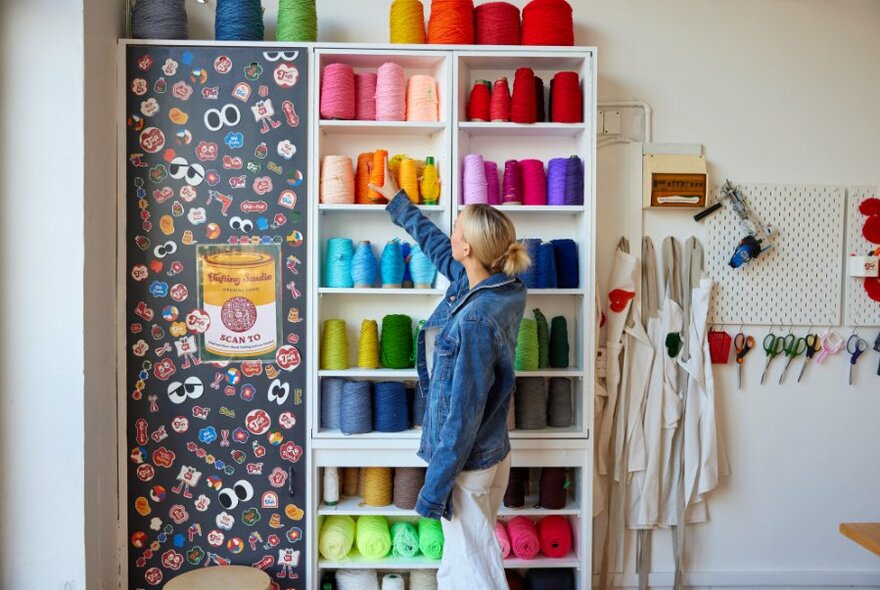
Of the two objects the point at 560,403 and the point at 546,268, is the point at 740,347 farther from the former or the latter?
the point at 546,268

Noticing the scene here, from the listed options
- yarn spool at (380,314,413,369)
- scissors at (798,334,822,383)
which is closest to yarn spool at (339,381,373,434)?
yarn spool at (380,314,413,369)

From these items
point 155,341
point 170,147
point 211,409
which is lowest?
point 211,409

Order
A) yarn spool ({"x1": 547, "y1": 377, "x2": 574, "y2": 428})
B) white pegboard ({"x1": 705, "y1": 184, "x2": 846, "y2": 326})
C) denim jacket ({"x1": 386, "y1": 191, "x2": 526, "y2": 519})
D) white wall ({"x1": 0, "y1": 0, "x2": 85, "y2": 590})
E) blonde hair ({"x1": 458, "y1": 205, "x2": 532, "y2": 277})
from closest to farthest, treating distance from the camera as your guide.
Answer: denim jacket ({"x1": 386, "y1": 191, "x2": 526, "y2": 519})
blonde hair ({"x1": 458, "y1": 205, "x2": 532, "y2": 277})
white wall ({"x1": 0, "y1": 0, "x2": 85, "y2": 590})
yarn spool ({"x1": 547, "y1": 377, "x2": 574, "y2": 428})
white pegboard ({"x1": 705, "y1": 184, "x2": 846, "y2": 326})

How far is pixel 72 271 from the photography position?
2.41 metres

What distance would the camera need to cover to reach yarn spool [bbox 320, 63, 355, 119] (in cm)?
268

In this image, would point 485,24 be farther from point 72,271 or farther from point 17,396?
point 17,396

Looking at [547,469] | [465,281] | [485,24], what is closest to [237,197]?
[465,281]

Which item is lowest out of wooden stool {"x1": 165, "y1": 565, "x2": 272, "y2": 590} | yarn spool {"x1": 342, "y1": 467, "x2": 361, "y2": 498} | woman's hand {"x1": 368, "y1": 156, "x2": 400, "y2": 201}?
wooden stool {"x1": 165, "y1": 565, "x2": 272, "y2": 590}

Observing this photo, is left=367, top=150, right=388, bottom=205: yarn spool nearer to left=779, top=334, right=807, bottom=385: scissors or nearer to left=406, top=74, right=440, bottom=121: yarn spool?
left=406, top=74, right=440, bottom=121: yarn spool

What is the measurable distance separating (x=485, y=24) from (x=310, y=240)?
116cm

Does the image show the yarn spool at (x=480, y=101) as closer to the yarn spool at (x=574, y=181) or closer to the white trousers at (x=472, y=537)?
the yarn spool at (x=574, y=181)

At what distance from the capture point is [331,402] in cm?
→ 276

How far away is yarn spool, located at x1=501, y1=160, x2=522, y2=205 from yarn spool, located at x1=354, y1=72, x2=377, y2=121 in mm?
610

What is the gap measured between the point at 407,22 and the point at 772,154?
176 cm
